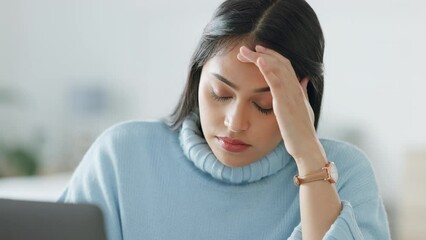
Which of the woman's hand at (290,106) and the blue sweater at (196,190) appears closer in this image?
the woman's hand at (290,106)

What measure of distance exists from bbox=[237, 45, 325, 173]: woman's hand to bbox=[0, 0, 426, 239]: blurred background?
2051 millimetres

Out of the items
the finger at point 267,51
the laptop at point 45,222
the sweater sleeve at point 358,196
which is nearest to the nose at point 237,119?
the finger at point 267,51

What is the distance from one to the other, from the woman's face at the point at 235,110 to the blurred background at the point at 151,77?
6.58 ft

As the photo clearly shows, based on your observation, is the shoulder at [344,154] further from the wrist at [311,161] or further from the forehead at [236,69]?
the forehead at [236,69]

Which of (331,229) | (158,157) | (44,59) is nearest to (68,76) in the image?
→ (44,59)

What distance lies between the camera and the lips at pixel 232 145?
62.8 inches

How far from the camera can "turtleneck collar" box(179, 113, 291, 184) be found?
66.9 inches

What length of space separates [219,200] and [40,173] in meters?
2.31

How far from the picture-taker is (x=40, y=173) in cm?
385

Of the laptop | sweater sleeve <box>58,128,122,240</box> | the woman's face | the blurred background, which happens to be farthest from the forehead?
the blurred background

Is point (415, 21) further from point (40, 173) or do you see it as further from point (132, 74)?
point (40, 173)

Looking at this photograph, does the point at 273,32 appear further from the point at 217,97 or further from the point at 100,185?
the point at 100,185

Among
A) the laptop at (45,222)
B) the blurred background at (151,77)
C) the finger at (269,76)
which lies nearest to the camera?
the laptop at (45,222)

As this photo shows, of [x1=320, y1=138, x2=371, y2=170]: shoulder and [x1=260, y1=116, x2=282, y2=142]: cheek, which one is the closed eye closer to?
[x1=260, y1=116, x2=282, y2=142]: cheek
